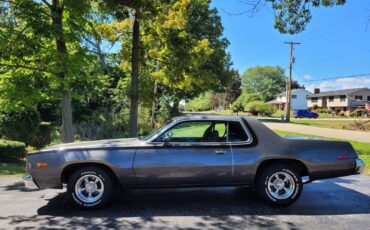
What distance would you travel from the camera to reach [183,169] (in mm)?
6012

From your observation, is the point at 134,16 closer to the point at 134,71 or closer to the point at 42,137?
the point at 134,71

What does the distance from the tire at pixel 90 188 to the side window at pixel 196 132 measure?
1.04m

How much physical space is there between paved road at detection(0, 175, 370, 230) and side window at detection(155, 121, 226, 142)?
109 centimetres

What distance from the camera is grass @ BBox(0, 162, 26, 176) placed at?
10034 millimetres

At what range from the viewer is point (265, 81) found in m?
123

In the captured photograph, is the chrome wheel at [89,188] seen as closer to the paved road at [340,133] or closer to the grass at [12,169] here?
the grass at [12,169]

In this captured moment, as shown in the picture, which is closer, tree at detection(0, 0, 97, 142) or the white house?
tree at detection(0, 0, 97, 142)

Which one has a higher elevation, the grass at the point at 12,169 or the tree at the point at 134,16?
the tree at the point at 134,16

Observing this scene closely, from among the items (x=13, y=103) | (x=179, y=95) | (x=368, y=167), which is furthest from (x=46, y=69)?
(x=179, y=95)

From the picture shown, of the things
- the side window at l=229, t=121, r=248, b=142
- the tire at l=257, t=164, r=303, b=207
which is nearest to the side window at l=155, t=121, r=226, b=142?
the side window at l=229, t=121, r=248, b=142

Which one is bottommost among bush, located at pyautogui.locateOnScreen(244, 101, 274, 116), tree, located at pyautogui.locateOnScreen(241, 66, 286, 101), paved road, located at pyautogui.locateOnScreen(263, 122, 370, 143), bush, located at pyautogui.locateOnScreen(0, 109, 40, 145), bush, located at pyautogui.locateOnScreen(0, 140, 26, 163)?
bush, located at pyautogui.locateOnScreen(0, 140, 26, 163)

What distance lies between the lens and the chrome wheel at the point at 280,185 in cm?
620

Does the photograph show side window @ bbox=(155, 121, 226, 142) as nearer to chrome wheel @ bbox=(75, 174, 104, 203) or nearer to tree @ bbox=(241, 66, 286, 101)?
chrome wheel @ bbox=(75, 174, 104, 203)

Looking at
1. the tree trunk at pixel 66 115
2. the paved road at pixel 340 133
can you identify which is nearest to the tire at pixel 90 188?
the tree trunk at pixel 66 115
